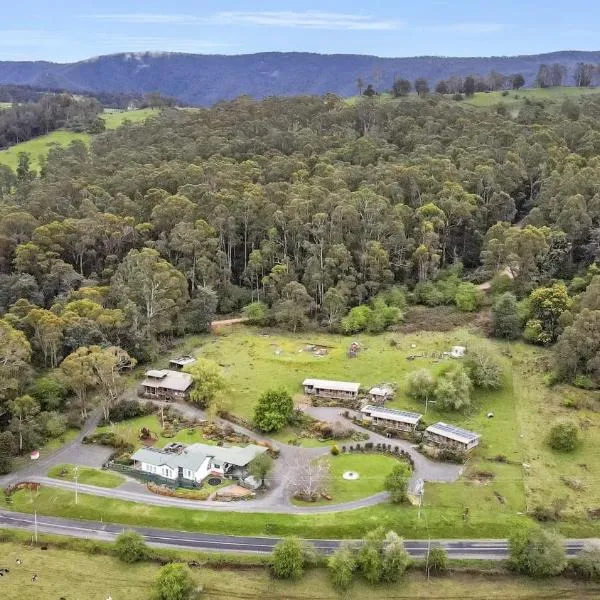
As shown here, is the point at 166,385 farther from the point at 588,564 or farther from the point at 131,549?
the point at 588,564

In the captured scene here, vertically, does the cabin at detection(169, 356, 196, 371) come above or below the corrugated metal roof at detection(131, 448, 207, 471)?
above

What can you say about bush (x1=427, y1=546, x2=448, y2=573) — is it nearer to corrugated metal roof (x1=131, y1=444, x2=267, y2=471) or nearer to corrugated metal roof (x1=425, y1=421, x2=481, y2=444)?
corrugated metal roof (x1=425, y1=421, x2=481, y2=444)

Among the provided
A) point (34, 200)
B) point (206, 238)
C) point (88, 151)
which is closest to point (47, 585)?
point (206, 238)

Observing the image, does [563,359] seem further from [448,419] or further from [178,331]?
[178,331]

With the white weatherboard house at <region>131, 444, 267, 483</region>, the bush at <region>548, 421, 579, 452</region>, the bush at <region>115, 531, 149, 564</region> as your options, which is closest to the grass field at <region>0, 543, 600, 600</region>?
the bush at <region>115, 531, 149, 564</region>

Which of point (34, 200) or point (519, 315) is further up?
point (34, 200)
